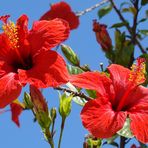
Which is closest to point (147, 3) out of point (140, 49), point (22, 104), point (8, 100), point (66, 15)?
point (140, 49)

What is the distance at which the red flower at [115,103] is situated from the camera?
5.10 ft

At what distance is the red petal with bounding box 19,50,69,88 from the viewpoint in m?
1.58

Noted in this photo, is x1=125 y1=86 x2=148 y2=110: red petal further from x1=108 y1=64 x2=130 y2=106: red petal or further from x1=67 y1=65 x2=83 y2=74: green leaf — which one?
x1=67 y1=65 x2=83 y2=74: green leaf

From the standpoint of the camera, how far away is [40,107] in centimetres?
171

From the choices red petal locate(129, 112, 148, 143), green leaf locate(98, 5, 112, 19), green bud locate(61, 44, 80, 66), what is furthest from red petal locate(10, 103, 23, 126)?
green leaf locate(98, 5, 112, 19)

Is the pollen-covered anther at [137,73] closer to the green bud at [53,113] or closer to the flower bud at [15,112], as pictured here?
the green bud at [53,113]

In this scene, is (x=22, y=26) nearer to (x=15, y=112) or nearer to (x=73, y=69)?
(x=73, y=69)

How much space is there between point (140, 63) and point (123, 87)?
0.10 m

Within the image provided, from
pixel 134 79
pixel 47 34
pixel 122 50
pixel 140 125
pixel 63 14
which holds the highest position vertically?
pixel 63 14

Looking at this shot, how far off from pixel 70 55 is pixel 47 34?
19.2 inches

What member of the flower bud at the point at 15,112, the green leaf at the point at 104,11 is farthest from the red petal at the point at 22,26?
the green leaf at the point at 104,11

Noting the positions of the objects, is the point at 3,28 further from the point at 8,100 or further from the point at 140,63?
the point at 140,63

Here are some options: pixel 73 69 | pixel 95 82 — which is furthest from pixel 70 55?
pixel 95 82

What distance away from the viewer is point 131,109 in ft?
→ 5.54
